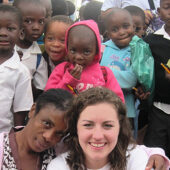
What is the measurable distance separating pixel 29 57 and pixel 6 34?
379mm

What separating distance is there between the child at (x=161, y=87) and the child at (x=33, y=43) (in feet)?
3.36

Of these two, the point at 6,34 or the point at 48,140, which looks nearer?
the point at 48,140

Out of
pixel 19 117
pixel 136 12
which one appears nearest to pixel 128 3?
pixel 136 12

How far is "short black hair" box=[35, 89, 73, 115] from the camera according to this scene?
193 cm

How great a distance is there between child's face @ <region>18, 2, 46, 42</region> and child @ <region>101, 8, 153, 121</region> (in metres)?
0.66

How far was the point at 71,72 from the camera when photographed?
2.22 m

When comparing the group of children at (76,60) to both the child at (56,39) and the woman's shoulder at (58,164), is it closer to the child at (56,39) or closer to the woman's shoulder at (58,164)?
the child at (56,39)

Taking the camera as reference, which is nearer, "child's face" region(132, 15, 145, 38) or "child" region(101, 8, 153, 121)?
"child" region(101, 8, 153, 121)

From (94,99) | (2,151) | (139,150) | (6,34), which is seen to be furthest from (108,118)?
(6,34)

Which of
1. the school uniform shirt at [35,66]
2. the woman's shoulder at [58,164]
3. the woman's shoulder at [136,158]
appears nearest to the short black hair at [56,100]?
the woman's shoulder at [58,164]

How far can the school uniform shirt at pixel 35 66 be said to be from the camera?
8.54 feet

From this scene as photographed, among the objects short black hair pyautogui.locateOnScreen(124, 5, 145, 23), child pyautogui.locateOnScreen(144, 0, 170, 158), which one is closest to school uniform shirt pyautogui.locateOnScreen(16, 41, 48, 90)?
child pyautogui.locateOnScreen(144, 0, 170, 158)

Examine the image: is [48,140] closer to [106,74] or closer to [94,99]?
[94,99]

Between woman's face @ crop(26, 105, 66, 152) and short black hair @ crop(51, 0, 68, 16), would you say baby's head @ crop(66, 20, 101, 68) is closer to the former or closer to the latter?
woman's face @ crop(26, 105, 66, 152)
